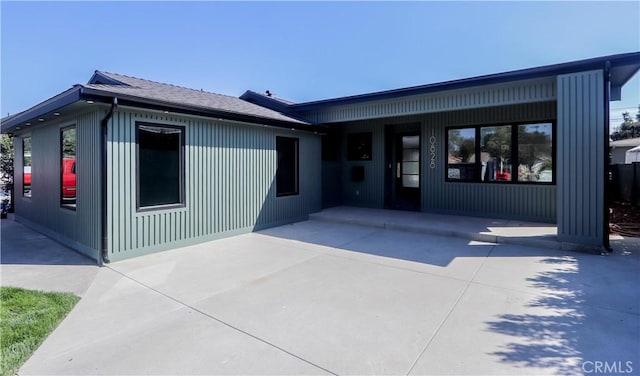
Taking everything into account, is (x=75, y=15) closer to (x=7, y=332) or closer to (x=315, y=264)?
(x=7, y=332)

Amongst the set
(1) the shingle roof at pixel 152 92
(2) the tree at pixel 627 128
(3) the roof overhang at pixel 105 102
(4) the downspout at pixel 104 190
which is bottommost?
(4) the downspout at pixel 104 190

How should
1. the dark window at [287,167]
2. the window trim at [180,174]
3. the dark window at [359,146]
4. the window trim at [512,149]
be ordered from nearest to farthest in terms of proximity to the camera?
the window trim at [180,174]
the window trim at [512,149]
the dark window at [287,167]
the dark window at [359,146]

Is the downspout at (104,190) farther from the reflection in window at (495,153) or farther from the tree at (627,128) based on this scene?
the tree at (627,128)

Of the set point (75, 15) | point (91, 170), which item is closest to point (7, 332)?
point (91, 170)

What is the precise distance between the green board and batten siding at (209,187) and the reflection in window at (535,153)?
524 cm

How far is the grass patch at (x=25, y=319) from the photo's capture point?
2416mm

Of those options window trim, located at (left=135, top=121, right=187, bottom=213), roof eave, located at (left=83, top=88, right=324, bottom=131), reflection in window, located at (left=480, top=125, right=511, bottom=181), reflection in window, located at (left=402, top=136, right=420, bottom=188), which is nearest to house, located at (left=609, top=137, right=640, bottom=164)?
reflection in window, located at (left=480, top=125, right=511, bottom=181)

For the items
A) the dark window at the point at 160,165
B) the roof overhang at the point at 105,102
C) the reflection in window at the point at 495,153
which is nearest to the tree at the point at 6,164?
the roof overhang at the point at 105,102

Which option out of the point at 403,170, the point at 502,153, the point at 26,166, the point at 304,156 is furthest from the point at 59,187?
the point at 502,153

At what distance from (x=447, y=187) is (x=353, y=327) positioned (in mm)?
6670

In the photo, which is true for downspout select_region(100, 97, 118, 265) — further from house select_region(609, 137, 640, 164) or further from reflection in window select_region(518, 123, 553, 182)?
house select_region(609, 137, 640, 164)

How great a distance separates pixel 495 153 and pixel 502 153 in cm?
15

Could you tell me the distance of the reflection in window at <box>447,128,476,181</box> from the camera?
8.19 metres

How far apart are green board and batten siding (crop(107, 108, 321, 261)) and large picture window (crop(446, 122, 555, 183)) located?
3957 mm
